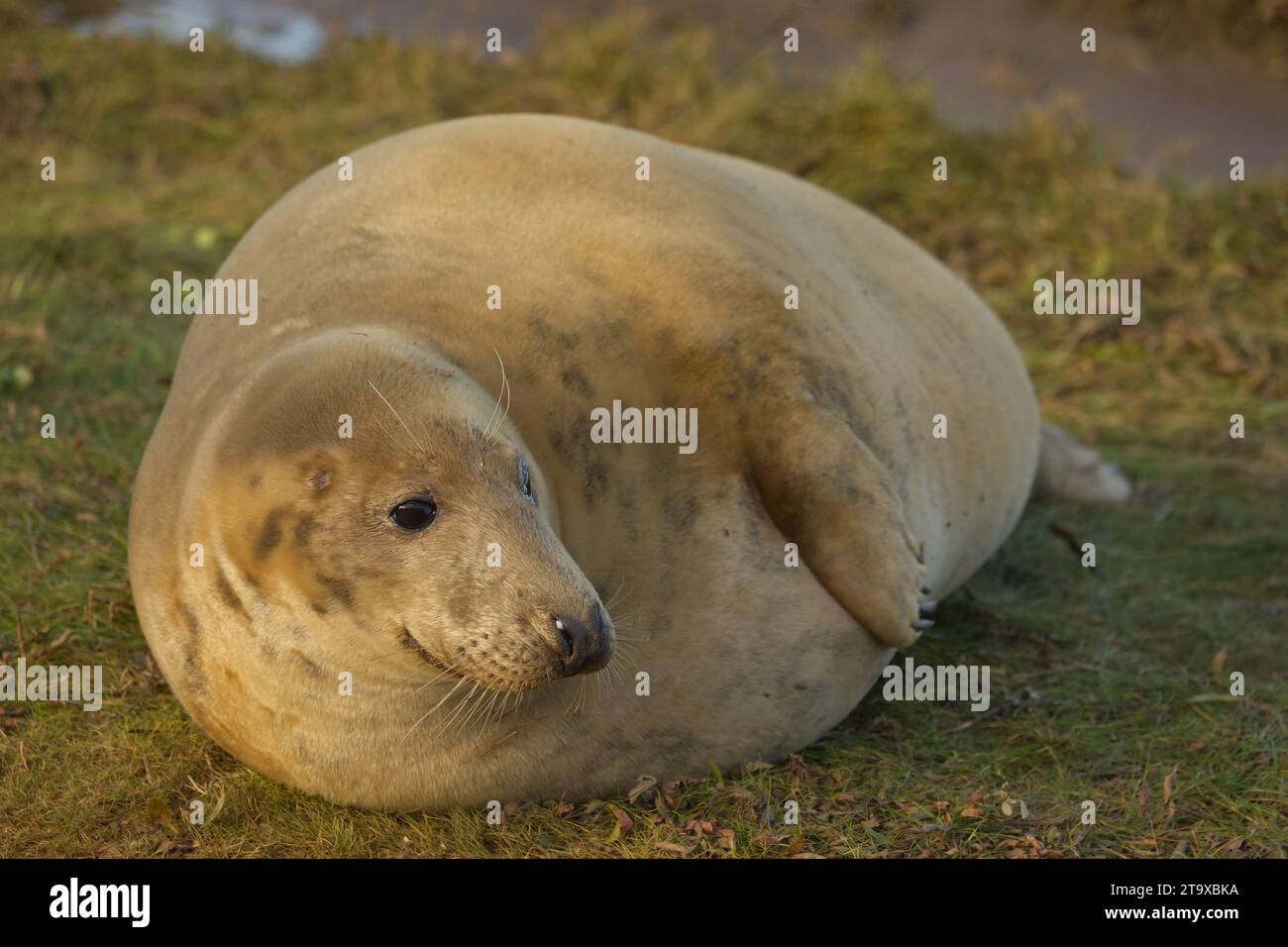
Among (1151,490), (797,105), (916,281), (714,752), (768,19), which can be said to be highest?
(768,19)

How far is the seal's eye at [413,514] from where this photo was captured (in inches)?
113

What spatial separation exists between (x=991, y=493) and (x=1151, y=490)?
127cm

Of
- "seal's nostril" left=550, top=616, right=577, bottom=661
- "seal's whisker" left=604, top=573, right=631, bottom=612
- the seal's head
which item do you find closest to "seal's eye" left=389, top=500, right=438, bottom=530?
the seal's head

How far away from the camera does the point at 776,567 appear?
3.60m

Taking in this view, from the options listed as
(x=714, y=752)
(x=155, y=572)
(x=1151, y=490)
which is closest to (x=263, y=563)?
A: (x=155, y=572)

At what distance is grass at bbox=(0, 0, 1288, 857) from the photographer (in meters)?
3.38

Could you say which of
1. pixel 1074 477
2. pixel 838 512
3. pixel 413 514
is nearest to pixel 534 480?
pixel 413 514

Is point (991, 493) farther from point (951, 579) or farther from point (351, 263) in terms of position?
point (351, 263)

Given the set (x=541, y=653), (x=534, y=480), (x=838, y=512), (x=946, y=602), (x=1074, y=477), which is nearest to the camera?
(x=541, y=653)

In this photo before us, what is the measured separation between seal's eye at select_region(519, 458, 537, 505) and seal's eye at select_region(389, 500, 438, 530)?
7.6 inches

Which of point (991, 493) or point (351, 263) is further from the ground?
point (351, 263)

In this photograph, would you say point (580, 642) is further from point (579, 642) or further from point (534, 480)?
point (534, 480)

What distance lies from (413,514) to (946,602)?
Result: 2.11 metres

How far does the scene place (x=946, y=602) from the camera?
4582 mm
